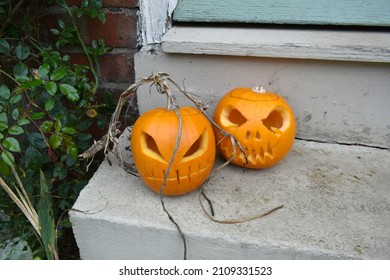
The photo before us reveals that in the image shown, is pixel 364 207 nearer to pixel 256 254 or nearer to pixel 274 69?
pixel 256 254

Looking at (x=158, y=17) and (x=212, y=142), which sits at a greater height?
(x=158, y=17)

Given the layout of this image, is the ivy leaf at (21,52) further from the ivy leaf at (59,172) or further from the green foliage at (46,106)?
the ivy leaf at (59,172)

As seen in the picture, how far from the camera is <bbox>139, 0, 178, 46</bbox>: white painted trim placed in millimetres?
1146

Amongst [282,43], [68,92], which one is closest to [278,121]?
[282,43]

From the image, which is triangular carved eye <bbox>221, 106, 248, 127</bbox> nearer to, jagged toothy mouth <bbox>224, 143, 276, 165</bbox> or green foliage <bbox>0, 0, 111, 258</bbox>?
jagged toothy mouth <bbox>224, 143, 276, 165</bbox>

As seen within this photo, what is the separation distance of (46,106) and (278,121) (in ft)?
2.37

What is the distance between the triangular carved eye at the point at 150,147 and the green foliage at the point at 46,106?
0.70ft

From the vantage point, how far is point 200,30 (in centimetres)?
119

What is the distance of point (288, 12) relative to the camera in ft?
3.82

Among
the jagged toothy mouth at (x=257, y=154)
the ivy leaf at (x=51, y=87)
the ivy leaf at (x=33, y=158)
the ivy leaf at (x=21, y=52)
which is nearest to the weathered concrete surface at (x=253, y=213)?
the jagged toothy mouth at (x=257, y=154)

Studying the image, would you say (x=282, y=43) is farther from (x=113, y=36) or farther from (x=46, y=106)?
(x=46, y=106)
